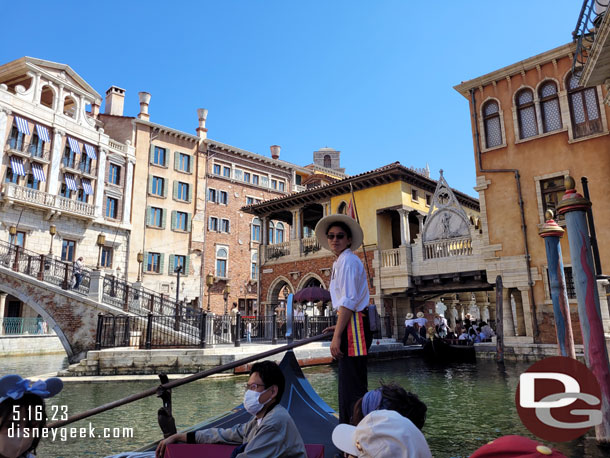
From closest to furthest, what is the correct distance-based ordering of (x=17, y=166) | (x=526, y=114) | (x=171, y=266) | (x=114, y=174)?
(x=526, y=114)
(x=17, y=166)
(x=114, y=174)
(x=171, y=266)

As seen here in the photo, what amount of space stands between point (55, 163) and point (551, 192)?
24.3 metres

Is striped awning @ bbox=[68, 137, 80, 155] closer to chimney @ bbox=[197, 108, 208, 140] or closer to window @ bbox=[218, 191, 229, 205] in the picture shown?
chimney @ bbox=[197, 108, 208, 140]

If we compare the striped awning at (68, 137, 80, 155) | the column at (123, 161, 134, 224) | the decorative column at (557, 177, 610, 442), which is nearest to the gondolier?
the decorative column at (557, 177, 610, 442)

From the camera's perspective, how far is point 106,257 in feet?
86.2

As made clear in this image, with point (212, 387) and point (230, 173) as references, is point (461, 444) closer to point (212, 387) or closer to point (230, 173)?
point (212, 387)

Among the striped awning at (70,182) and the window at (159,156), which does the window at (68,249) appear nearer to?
the striped awning at (70,182)

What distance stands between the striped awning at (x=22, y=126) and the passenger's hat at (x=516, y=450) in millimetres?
26681

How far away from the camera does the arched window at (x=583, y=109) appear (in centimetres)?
A: 1437

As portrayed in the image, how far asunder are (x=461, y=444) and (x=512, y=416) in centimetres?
186

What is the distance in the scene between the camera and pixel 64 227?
2433 centimetres

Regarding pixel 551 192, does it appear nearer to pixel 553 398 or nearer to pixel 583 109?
pixel 583 109

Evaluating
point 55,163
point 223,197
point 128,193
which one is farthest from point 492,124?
point 55,163

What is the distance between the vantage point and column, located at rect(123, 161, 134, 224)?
27406mm

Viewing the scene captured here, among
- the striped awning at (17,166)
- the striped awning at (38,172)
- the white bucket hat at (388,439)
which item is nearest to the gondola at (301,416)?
the white bucket hat at (388,439)
